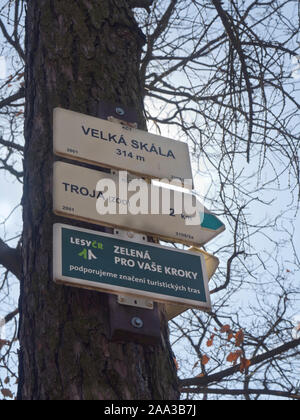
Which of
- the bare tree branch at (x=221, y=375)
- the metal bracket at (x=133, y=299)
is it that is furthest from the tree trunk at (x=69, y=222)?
the bare tree branch at (x=221, y=375)

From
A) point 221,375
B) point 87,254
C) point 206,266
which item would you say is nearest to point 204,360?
point 221,375

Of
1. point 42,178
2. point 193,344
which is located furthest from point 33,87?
point 193,344

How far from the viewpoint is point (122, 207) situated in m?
2.39

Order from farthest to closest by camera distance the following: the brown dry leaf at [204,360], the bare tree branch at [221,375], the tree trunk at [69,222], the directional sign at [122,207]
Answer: the brown dry leaf at [204,360] → the bare tree branch at [221,375] → the directional sign at [122,207] → the tree trunk at [69,222]

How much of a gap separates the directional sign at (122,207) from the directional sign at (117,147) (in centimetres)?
8

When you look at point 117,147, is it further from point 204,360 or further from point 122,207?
point 204,360

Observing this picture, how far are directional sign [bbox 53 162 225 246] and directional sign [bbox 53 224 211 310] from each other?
3.1 inches

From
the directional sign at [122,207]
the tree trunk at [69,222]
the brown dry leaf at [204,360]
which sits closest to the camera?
the tree trunk at [69,222]

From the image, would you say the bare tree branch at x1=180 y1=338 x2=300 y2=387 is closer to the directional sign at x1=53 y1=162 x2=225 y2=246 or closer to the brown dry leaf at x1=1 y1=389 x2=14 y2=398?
the brown dry leaf at x1=1 y1=389 x2=14 y2=398

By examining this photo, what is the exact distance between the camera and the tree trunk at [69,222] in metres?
2.03

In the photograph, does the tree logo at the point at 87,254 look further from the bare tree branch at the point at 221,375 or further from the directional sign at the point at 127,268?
the bare tree branch at the point at 221,375

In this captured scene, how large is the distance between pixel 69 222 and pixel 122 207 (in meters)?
0.21

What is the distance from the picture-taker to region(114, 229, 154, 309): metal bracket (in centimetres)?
220

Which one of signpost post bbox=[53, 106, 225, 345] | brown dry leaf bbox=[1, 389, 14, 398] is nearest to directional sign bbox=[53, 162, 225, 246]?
signpost post bbox=[53, 106, 225, 345]
